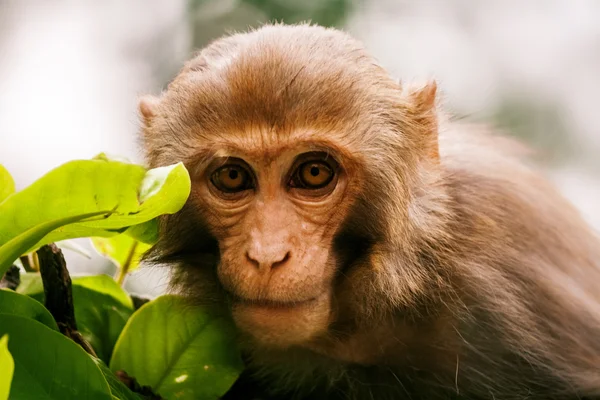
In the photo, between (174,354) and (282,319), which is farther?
(282,319)

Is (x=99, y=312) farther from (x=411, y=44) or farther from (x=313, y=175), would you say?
(x=411, y=44)

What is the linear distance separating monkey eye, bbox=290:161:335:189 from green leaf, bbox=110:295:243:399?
548mm

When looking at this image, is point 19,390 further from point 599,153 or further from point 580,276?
point 599,153

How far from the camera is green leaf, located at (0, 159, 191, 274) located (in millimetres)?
1593

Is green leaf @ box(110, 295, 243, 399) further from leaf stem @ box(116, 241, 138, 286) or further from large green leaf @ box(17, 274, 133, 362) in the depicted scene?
leaf stem @ box(116, 241, 138, 286)

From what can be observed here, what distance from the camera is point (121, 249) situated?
8.59 ft

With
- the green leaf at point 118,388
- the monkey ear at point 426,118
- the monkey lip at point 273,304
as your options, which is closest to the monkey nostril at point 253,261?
the monkey lip at point 273,304

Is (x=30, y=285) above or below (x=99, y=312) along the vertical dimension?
above

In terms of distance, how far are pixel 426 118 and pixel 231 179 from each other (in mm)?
781

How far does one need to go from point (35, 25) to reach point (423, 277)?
15.5 ft

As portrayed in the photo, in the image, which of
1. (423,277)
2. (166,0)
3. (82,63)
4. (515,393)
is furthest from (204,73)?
(166,0)

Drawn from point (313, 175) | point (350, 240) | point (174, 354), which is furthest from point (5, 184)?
point (350, 240)

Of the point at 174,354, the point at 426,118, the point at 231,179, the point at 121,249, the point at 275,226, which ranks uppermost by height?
the point at 426,118

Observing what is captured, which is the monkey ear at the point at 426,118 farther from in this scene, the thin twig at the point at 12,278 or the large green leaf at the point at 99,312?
the thin twig at the point at 12,278
